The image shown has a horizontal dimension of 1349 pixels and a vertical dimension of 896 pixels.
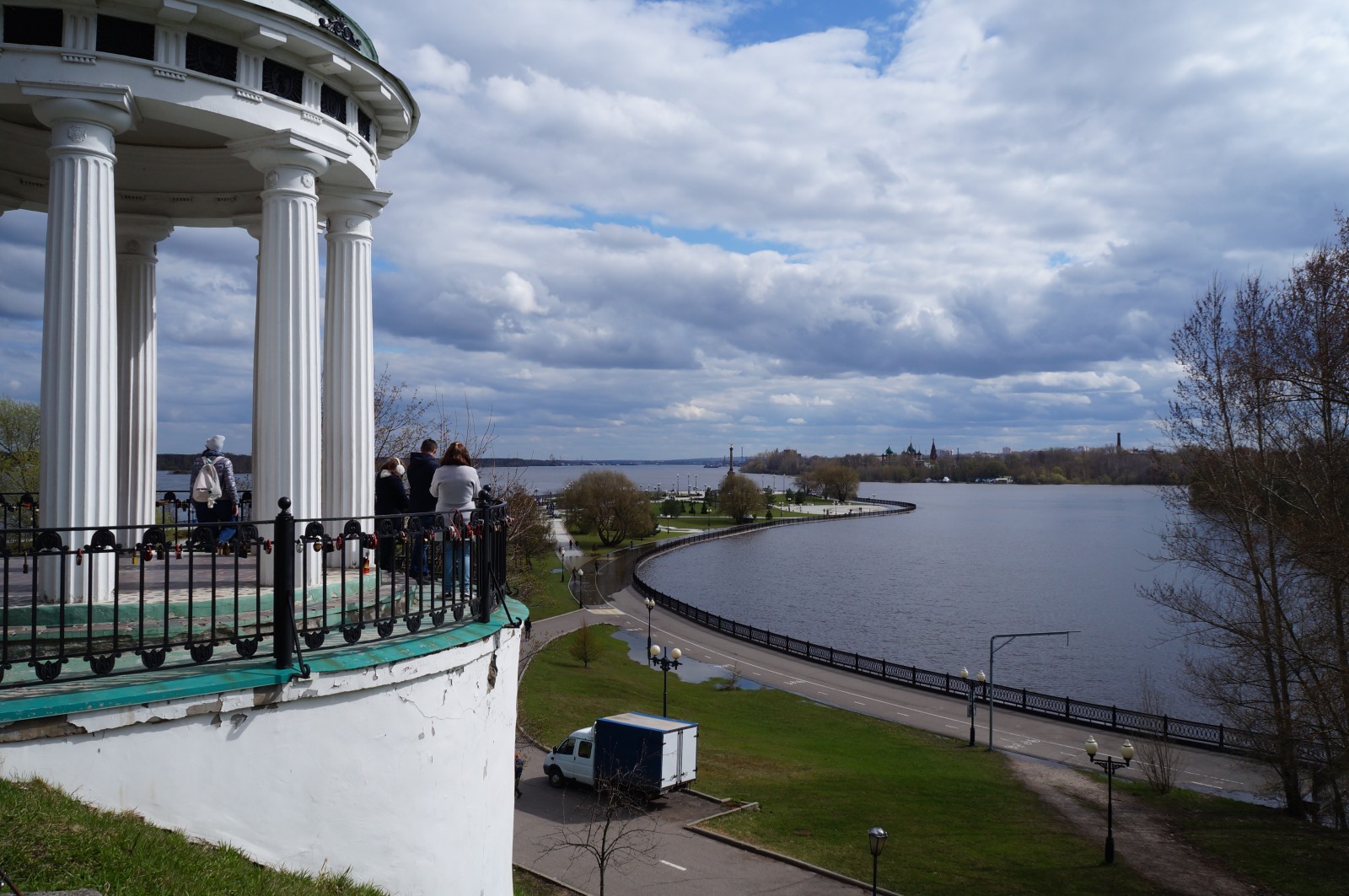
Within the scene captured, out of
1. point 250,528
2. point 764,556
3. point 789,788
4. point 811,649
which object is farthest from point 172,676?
point 764,556

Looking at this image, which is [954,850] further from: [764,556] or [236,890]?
[764,556]

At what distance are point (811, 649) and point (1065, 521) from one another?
10443 centimetres

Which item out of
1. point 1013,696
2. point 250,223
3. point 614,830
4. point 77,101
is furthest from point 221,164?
point 1013,696

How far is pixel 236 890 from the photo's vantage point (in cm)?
515

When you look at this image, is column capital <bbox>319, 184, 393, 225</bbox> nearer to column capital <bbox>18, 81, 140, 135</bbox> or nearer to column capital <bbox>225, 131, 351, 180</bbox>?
column capital <bbox>225, 131, 351, 180</bbox>

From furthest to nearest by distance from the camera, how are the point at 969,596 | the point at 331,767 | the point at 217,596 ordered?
the point at 969,596, the point at 217,596, the point at 331,767

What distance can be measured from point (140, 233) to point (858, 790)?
23331mm

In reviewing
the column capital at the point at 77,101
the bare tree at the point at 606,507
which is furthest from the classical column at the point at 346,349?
the bare tree at the point at 606,507

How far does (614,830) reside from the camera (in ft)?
72.8

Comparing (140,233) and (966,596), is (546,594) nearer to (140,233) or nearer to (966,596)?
(966,596)

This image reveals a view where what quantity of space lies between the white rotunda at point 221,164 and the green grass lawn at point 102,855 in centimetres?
126

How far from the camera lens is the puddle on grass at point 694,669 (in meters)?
44.6

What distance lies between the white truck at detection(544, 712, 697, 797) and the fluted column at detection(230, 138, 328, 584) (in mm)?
16388

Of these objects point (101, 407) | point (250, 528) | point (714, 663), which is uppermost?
point (101, 407)
